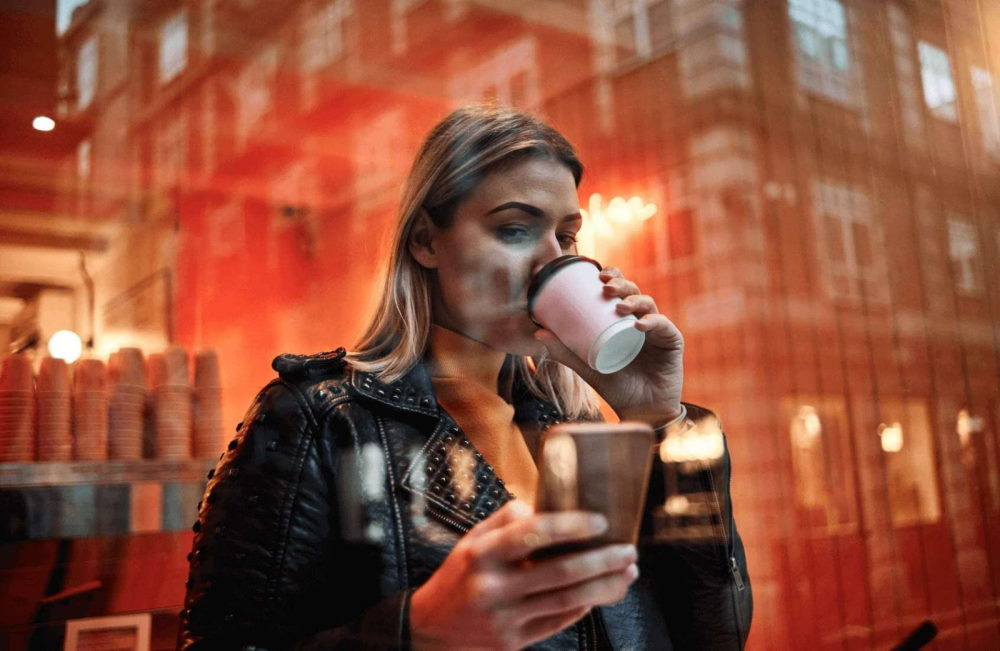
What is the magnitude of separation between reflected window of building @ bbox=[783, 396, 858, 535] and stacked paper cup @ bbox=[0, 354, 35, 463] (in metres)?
0.82

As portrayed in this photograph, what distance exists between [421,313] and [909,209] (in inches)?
23.7

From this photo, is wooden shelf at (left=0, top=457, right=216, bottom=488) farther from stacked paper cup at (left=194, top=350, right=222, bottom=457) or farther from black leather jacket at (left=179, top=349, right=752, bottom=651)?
black leather jacket at (left=179, top=349, right=752, bottom=651)

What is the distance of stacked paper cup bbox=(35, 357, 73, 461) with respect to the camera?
33.2 inches

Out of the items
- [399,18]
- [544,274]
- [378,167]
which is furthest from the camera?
[399,18]

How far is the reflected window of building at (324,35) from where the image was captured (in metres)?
1.02

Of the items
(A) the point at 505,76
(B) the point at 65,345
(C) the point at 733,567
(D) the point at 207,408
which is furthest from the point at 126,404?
(C) the point at 733,567

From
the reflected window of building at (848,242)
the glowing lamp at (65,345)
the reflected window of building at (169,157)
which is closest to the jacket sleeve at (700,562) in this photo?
the reflected window of building at (848,242)

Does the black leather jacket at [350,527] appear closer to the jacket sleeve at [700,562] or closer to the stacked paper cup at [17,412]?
the jacket sleeve at [700,562]

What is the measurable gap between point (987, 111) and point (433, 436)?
2.46ft

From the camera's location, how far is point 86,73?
1032mm

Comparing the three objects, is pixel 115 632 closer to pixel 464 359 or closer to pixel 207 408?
pixel 207 408

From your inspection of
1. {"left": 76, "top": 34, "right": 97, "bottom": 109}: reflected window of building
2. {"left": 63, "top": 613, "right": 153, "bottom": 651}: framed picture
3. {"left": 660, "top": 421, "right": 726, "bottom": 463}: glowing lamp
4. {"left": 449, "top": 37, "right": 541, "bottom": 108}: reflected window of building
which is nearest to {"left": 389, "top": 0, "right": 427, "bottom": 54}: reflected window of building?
{"left": 449, "top": 37, "right": 541, "bottom": 108}: reflected window of building

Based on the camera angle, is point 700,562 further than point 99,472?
No

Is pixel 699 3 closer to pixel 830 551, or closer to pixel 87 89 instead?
pixel 830 551
